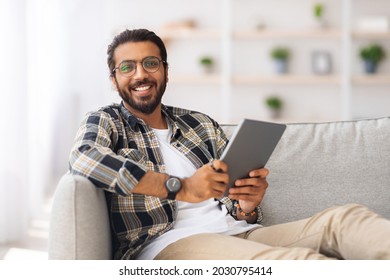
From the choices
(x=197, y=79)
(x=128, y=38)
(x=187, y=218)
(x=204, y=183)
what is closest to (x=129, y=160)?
(x=204, y=183)

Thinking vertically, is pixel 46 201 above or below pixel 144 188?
below

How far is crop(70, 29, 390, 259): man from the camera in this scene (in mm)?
1534

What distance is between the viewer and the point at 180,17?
536cm

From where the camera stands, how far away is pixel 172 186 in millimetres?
1571

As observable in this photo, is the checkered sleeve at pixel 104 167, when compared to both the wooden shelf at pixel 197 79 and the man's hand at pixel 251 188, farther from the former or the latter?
the wooden shelf at pixel 197 79

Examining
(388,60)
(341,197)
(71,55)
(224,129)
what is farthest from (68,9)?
(341,197)

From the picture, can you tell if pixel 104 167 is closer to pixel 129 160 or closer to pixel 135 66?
pixel 129 160

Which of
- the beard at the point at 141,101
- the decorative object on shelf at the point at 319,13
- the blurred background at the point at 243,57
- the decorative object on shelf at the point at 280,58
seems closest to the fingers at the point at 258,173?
the beard at the point at 141,101

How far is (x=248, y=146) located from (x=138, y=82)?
0.48m

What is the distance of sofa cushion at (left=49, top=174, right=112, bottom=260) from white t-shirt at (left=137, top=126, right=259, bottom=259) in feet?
0.73

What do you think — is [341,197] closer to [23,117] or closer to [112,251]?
[112,251]

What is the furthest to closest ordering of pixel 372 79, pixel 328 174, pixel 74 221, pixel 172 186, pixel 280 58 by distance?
pixel 280 58 < pixel 372 79 < pixel 328 174 < pixel 172 186 < pixel 74 221

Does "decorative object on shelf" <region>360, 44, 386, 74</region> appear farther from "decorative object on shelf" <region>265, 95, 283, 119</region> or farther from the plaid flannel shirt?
the plaid flannel shirt
